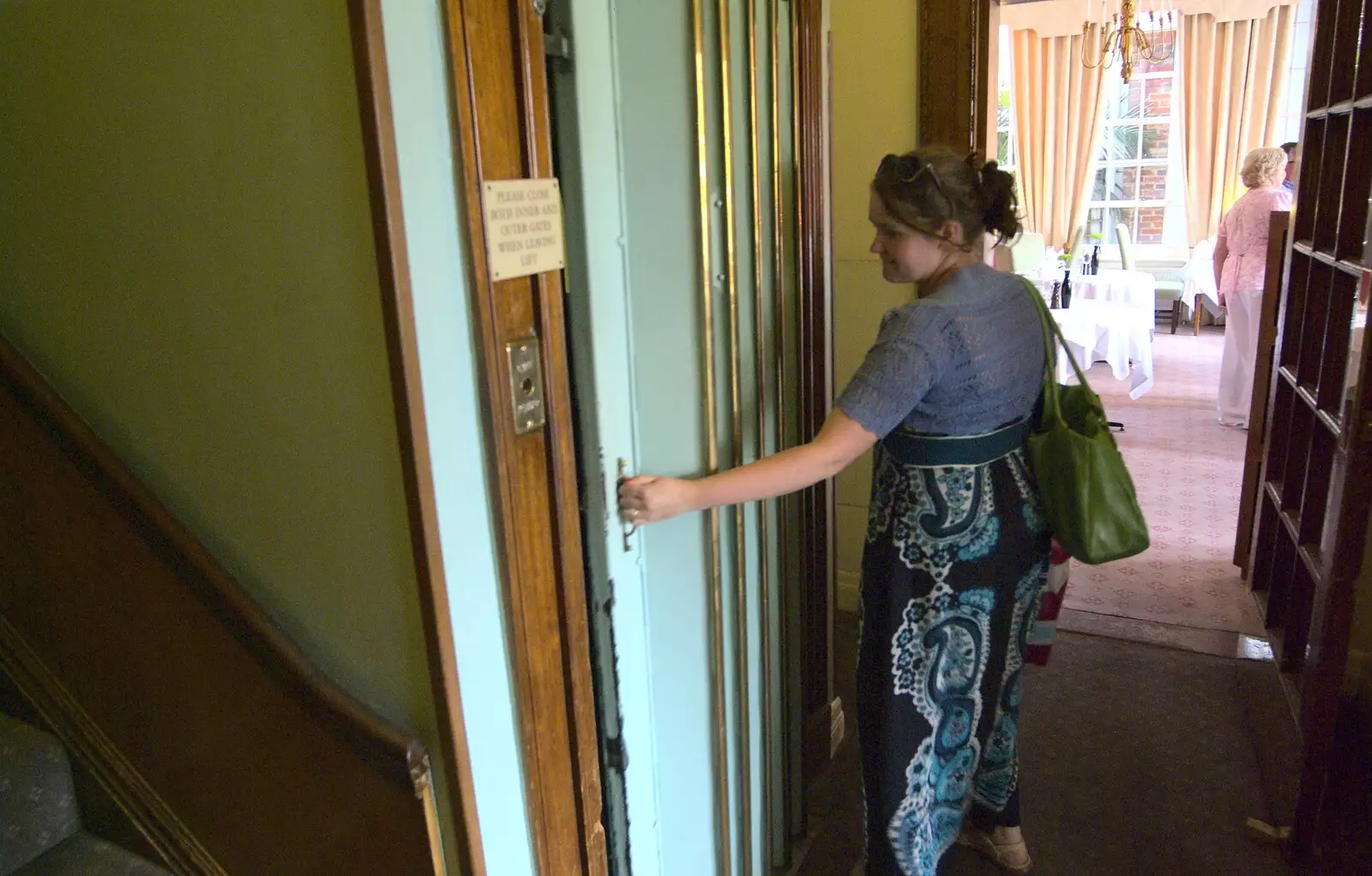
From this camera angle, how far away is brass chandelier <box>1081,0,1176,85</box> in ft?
16.2

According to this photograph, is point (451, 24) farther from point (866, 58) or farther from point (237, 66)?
point (866, 58)

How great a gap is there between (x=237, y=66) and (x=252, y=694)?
659 mm

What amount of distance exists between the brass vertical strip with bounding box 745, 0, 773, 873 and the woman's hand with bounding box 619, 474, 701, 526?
0.36 meters

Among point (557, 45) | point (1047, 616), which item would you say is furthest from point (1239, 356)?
point (557, 45)

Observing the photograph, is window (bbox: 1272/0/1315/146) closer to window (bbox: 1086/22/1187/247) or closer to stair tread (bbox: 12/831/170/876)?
window (bbox: 1086/22/1187/247)

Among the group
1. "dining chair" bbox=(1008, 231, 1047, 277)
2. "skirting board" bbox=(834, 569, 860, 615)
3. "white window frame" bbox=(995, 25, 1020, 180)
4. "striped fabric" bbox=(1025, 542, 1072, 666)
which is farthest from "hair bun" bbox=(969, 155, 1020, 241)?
"white window frame" bbox=(995, 25, 1020, 180)

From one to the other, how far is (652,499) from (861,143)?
206cm

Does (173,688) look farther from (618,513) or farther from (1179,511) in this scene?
(1179,511)

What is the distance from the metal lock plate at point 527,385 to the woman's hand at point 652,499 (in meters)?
0.21

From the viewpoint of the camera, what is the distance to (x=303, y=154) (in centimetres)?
82

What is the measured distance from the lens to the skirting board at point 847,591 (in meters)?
3.24

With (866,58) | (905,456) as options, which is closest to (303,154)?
(905,456)

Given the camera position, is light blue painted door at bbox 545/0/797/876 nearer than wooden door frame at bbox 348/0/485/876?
No

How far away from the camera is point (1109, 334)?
15.4 feet
